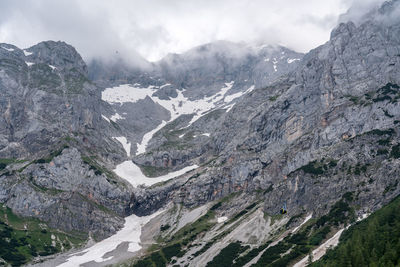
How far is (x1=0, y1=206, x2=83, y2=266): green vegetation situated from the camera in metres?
158

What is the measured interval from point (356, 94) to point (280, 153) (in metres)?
44.6

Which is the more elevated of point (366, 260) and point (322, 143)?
point (322, 143)

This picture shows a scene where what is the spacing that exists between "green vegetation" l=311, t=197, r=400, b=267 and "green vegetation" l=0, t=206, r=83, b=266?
113243 mm

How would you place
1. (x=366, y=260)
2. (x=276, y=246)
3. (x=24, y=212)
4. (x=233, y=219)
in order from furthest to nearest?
(x=24, y=212)
(x=233, y=219)
(x=276, y=246)
(x=366, y=260)

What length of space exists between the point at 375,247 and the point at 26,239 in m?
139

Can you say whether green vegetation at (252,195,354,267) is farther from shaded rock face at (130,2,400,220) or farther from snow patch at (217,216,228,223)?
snow patch at (217,216,228,223)

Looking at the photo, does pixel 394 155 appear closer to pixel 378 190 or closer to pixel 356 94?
pixel 378 190

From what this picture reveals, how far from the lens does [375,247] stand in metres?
88.8

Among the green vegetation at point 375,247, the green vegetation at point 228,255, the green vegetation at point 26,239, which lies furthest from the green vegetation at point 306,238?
the green vegetation at point 26,239

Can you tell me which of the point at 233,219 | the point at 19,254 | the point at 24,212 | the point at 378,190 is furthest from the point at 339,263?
the point at 24,212

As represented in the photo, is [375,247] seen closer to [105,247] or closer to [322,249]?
[322,249]

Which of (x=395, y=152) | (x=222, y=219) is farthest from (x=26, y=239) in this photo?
(x=395, y=152)

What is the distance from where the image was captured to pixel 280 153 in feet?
653

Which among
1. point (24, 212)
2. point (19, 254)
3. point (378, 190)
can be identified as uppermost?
point (24, 212)
